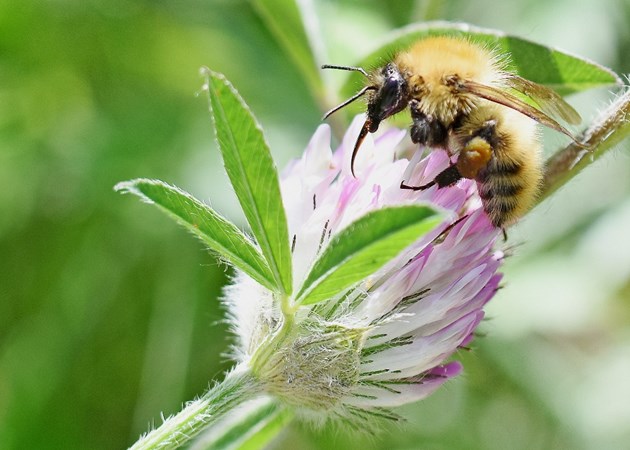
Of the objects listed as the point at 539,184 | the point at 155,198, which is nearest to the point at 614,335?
the point at 539,184

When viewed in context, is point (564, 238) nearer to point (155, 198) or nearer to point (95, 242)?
point (95, 242)

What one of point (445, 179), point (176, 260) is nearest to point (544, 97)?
point (445, 179)

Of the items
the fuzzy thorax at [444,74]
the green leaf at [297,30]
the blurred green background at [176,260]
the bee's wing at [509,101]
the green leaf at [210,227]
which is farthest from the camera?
the blurred green background at [176,260]

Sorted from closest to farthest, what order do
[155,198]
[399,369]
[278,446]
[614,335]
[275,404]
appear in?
[155,198], [399,369], [275,404], [278,446], [614,335]

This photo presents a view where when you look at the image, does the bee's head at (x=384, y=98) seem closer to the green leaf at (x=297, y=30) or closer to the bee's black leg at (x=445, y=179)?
the bee's black leg at (x=445, y=179)

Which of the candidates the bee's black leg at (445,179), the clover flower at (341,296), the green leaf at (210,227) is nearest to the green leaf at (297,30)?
the clover flower at (341,296)
